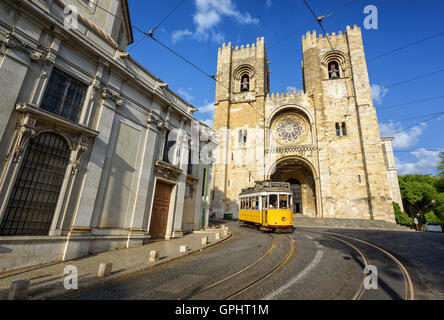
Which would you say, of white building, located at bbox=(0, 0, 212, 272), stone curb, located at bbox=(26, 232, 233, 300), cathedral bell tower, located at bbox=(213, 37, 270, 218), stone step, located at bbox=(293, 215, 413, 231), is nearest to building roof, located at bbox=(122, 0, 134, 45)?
white building, located at bbox=(0, 0, 212, 272)

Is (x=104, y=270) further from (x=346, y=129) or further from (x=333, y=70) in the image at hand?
(x=333, y=70)

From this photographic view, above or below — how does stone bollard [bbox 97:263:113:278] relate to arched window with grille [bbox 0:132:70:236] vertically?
below

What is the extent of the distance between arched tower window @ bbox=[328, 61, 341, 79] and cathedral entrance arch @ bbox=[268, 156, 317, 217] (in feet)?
44.1

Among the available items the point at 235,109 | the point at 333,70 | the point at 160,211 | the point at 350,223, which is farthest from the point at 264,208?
the point at 333,70

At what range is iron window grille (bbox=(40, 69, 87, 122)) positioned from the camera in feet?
22.7

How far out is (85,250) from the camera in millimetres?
7285

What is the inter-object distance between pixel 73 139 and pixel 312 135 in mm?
27890

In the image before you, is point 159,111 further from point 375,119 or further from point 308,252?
point 375,119

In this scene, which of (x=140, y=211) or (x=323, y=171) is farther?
(x=323, y=171)

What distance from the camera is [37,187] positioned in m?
6.41

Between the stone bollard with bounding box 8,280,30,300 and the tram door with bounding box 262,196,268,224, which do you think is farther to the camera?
the tram door with bounding box 262,196,268,224

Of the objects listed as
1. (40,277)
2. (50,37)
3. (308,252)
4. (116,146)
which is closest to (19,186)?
(40,277)

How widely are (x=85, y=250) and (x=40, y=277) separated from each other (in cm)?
231

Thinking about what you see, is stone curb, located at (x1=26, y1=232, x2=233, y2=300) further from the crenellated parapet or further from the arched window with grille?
the crenellated parapet
